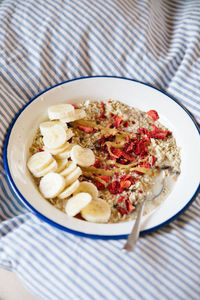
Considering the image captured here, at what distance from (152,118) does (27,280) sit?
72cm

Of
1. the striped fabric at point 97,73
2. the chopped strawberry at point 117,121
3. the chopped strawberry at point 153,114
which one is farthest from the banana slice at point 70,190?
the chopped strawberry at point 153,114

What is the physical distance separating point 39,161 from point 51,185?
10 cm

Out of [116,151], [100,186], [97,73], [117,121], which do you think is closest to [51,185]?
[100,186]

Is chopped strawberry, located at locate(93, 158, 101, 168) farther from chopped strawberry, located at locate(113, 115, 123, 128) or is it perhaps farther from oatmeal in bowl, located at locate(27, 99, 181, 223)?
chopped strawberry, located at locate(113, 115, 123, 128)

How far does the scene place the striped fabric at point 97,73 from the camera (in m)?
0.88

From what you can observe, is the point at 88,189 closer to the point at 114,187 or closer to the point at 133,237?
the point at 114,187

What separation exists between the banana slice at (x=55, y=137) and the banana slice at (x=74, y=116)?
6 centimetres

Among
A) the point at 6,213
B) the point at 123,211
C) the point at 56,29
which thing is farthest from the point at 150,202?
the point at 56,29

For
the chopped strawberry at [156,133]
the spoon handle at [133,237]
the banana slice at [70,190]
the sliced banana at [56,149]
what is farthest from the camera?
the chopped strawberry at [156,133]

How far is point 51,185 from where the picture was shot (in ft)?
3.27

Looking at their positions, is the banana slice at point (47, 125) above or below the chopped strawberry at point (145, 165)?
above

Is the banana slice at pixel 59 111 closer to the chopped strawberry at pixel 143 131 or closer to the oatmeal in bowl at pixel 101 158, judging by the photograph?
the oatmeal in bowl at pixel 101 158

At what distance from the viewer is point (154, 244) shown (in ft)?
3.08

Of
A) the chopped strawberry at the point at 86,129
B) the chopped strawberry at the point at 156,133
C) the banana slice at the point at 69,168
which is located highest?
the chopped strawberry at the point at 156,133
